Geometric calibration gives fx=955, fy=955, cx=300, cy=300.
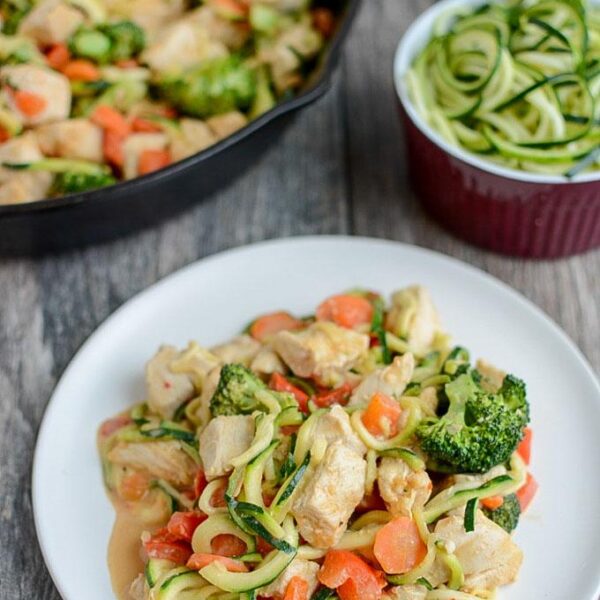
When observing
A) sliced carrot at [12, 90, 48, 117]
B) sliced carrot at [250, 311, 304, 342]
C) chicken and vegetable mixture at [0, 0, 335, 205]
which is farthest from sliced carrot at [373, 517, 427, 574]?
sliced carrot at [12, 90, 48, 117]

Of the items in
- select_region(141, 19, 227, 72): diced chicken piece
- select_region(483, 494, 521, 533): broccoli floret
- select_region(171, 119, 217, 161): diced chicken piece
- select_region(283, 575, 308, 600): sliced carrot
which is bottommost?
select_region(283, 575, 308, 600): sliced carrot

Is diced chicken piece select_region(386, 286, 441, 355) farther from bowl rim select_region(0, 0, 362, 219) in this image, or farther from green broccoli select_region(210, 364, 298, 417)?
bowl rim select_region(0, 0, 362, 219)

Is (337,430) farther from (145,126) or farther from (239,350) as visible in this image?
(145,126)

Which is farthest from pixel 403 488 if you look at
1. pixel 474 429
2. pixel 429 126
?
pixel 429 126

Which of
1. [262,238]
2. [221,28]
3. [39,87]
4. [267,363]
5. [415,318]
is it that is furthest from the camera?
[221,28]

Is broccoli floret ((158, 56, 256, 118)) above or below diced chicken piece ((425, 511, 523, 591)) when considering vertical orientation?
above

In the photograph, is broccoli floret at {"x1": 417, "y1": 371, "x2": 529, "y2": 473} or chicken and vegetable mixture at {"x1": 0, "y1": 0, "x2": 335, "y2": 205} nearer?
broccoli floret at {"x1": 417, "y1": 371, "x2": 529, "y2": 473}

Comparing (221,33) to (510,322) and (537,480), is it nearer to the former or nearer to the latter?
(510,322)

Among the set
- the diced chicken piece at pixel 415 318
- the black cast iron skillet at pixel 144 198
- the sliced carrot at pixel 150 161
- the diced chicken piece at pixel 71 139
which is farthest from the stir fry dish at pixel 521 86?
the diced chicken piece at pixel 71 139
